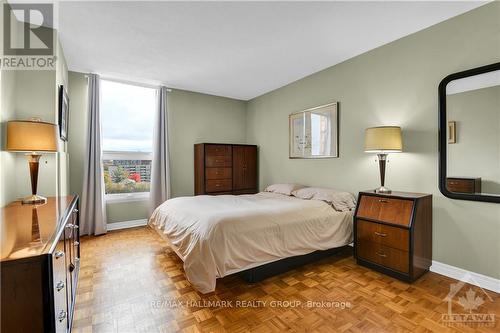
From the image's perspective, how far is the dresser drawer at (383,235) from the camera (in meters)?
2.30

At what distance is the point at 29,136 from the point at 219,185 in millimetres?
2994

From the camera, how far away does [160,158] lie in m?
4.36

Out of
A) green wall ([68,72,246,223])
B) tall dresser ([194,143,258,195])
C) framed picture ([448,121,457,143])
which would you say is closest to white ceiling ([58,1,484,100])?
green wall ([68,72,246,223])

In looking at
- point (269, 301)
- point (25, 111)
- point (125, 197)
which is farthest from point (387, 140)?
point (125, 197)

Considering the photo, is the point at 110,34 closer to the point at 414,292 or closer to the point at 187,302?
the point at 187,302

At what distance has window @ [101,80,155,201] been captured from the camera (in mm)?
4086

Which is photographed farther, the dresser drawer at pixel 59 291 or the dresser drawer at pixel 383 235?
the dresser drawer at pixel 383 235

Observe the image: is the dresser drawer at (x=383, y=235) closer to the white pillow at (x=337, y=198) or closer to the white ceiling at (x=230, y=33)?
the white pillow at (x=337, y=198)

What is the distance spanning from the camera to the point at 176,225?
2.55 metres

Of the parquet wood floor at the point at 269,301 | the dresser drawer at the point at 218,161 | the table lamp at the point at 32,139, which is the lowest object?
the parquet wood floor at the point at 269,301

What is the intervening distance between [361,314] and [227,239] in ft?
3.91

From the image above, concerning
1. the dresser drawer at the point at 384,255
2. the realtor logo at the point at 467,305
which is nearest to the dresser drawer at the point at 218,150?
the dresser drawer at the point at 384,255

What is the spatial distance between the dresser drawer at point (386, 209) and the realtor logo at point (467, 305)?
0.68 metres

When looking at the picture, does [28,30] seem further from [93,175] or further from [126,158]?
[126,158]
